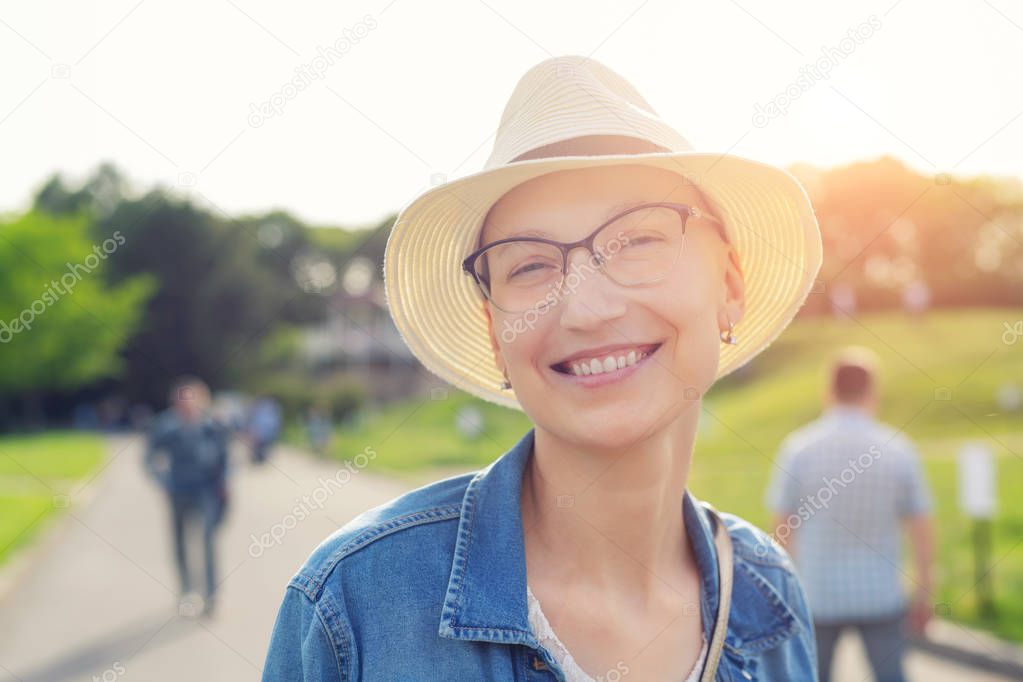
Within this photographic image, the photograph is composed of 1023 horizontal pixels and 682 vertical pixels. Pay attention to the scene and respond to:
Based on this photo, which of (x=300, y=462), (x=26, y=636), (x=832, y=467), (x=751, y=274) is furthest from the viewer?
(x=300, y=462)

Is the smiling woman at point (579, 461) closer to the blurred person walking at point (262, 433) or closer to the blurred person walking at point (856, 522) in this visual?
the blurred person walking at point (856, 522)

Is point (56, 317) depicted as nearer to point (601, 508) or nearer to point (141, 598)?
point (141, 598)

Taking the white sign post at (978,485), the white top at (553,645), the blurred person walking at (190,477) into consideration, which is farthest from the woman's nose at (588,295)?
the blurred person walking at (190,477)

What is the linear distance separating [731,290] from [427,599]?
971mm

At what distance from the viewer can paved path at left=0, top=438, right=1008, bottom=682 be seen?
6.70m

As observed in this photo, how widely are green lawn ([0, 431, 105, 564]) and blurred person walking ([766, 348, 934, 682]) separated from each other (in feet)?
32.1

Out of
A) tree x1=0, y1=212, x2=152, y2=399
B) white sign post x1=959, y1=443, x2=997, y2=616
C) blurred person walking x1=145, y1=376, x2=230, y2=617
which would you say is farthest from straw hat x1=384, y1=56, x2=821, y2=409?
tree x1=0, y1=212, x2=152, y2=399

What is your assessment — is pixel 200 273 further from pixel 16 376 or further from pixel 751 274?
pixel 751 274

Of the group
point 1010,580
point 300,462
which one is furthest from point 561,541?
point 300,462

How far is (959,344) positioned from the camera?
34781 mm

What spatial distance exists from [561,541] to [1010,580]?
27.8 feet

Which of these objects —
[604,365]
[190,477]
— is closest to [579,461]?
[604,365]

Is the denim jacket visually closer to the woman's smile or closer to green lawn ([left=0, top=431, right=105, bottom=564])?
the woman's smile

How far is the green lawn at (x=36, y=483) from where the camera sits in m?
13.9
